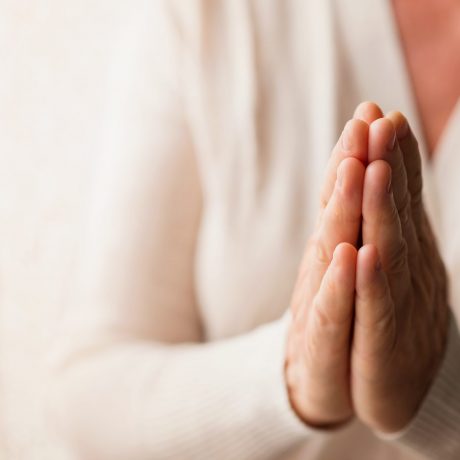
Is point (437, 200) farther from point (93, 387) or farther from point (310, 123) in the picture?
point (93, 387)

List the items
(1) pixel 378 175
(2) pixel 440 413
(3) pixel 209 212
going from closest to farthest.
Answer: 1. (1) pixel 378 175
2. (2) pixel 440 413
3. (3) pixel 209 212

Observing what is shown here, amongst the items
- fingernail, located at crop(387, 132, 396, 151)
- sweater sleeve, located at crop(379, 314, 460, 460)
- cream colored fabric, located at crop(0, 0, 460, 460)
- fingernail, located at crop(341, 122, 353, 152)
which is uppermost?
fingernail, located at crop(341, 122, 353, 152)

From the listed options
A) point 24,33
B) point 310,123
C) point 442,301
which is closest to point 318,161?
point 310,123

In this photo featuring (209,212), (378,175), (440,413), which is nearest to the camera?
(378,175)

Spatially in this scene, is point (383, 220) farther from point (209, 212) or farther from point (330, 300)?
point (209, 212)

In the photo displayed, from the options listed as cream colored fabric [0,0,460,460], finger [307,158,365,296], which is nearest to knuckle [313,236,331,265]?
finger [307,158,365,296]

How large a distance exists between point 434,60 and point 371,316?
21 cm

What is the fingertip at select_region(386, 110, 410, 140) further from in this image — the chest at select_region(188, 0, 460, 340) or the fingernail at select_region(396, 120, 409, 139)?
the chest at select_region(188, 0, 460, 340)

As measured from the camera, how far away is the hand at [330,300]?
0.24 m

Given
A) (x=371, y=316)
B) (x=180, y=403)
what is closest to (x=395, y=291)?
(x=371, y=316)

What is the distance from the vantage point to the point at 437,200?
1.35ft

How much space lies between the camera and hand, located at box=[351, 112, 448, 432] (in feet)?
0.80

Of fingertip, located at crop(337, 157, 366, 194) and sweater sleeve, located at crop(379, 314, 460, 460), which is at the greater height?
fingertip, located at crop(337, 157, 366, 194)

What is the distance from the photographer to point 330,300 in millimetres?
263
